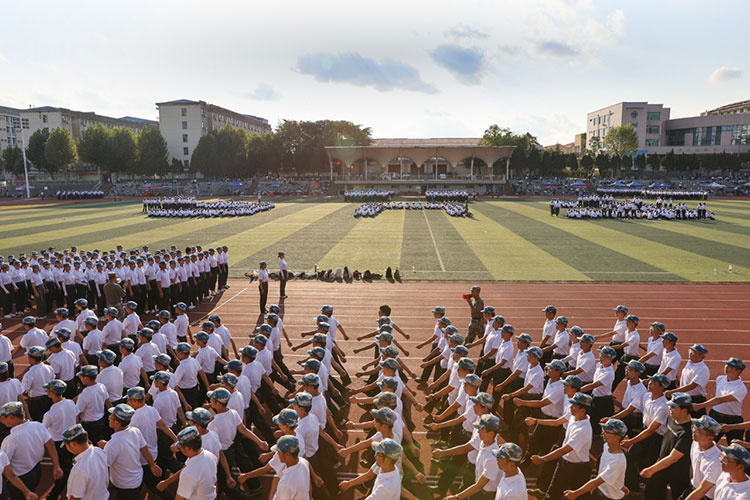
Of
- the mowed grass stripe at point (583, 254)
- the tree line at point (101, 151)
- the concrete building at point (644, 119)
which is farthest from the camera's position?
the concrete building at point (644, 119)

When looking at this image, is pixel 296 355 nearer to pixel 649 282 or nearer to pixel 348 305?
pixel 348 305

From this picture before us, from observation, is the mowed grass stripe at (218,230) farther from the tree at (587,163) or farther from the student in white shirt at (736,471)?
the tree at (587,163)

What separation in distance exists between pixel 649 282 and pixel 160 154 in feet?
268

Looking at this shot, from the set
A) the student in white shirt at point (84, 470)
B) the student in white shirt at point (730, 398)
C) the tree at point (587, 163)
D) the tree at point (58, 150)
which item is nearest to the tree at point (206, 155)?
the tree at point (58, 150)

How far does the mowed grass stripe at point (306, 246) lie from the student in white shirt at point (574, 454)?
15.9m

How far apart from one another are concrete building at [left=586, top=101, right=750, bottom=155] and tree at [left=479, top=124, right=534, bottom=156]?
2376 centimetres

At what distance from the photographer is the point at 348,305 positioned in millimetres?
15750

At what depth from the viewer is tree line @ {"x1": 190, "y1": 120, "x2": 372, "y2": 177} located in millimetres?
83312

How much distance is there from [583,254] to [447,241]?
7.72 metres

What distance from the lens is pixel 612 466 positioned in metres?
4.82

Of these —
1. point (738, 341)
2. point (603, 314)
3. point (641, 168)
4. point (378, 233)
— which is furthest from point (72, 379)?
point (641, 168)

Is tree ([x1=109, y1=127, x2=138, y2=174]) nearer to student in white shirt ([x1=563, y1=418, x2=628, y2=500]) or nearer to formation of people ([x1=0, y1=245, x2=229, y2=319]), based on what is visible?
formation of people ([x1=0, y1=245, x2=229, y2=319])

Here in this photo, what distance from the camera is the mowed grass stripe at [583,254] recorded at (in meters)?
19.6

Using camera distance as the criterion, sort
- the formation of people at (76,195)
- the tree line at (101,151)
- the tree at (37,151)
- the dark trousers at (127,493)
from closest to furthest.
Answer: the dark trousers at (127,493)
the formation of people at (76,195)
the tree line at (101,151)
the tree at (37,151)
